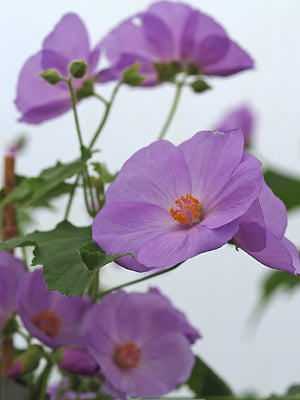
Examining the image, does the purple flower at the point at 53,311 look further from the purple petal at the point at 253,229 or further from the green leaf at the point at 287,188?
the green leaf at the point at 287,188

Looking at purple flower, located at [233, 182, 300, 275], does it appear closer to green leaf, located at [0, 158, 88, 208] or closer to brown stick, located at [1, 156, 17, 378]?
green leaf, located at [0, 158, 88, 208]

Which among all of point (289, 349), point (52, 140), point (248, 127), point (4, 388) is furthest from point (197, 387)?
point (289, 349)

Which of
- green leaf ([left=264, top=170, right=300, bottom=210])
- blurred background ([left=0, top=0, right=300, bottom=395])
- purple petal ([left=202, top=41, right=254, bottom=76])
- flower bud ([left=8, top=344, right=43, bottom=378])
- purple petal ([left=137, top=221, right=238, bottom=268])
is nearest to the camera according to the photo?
purple petal ([left=137, top=221, right=238, bottom=268])

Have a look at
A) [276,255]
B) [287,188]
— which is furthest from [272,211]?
[287,188]

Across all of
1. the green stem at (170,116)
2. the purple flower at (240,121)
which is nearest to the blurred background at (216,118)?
the purple flower at (240,121)

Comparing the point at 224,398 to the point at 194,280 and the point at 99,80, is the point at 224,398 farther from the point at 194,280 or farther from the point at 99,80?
the point at 194,280

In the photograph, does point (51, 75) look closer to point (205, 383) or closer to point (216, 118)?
point (205, 383)

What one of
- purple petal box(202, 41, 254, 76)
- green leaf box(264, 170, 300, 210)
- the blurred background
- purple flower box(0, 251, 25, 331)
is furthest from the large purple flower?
the blurred background
